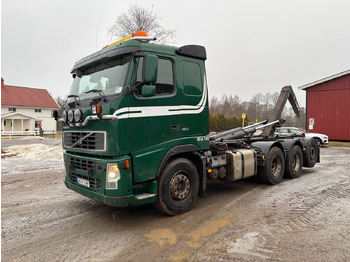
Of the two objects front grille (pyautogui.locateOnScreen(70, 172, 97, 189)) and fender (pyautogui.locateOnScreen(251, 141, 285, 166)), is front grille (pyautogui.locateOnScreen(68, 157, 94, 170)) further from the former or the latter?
fender (pyautogui.locateOnScreen(251, 141, 285, 166))

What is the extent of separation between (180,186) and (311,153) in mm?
6352

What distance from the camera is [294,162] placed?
8.38m

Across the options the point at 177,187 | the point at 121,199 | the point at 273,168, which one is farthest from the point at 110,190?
the point at 273,168

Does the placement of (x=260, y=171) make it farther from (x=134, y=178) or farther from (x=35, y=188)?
(x=35, y=188)

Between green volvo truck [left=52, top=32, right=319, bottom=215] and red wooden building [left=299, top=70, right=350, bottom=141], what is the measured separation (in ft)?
70.7

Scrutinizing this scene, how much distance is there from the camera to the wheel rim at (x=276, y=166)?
7492 millimetres

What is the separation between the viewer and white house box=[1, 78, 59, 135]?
126 ft

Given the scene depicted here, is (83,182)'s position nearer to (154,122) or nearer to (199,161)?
(154,122)

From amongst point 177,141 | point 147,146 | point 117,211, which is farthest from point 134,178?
point 117,211

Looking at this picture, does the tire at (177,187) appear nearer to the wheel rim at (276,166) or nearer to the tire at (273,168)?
the tire at (273,168)

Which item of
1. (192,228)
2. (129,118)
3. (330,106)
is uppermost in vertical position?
(330,106)

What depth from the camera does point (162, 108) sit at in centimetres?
460

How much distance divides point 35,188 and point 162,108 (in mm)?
4916

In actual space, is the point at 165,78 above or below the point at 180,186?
above
